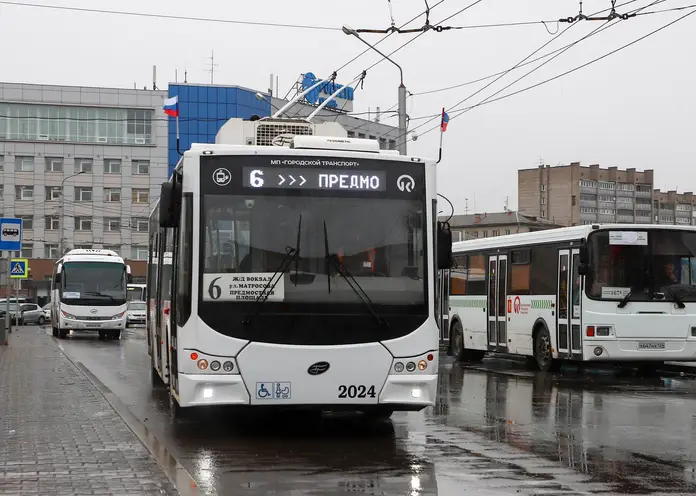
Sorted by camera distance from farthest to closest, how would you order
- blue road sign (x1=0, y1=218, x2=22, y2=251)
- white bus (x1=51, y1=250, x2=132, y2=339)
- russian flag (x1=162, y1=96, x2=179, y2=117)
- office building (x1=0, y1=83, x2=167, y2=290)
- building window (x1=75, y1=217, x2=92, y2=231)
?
building window (x1=75, y1=217, x2=92, y2=231) → office building (x1=0, y1=83, x2=167, y2=290) → white bus (x1=51, y1=250, x2=132, y2=339) → blue road sign (x1=0, y1=218, x2=22, y2=251) → russian flag (x1=162, y1=96, x2=179, y2=117)

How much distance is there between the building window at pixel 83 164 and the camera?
96.1m

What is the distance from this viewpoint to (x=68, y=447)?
34.0 feet

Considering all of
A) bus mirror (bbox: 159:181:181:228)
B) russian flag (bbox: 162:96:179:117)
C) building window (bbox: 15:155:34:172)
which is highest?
building window (bbox: 15:155:34:172)

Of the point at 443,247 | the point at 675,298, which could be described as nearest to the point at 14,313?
the point at 675,298

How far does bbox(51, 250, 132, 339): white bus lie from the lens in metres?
39.8

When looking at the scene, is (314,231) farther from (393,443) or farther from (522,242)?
(522,242)

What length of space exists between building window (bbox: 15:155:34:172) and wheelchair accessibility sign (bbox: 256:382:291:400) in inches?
3492

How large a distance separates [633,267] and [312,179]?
33.1 ft

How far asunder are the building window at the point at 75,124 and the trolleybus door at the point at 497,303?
75867mm

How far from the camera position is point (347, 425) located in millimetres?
12750

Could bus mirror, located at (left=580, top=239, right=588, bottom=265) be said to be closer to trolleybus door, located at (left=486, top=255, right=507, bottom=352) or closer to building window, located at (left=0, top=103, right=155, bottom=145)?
trolleybus door, located at (left=486, top=255, right=507, bottom=352)

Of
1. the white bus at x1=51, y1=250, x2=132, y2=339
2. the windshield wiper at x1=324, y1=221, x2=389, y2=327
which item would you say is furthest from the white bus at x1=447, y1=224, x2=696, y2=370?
the white bus at x1=51, y1=250, x2=132, y2=339

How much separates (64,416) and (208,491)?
5199 millimetres

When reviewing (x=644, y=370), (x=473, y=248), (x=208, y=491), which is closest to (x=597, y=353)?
(x=644, y=370)
